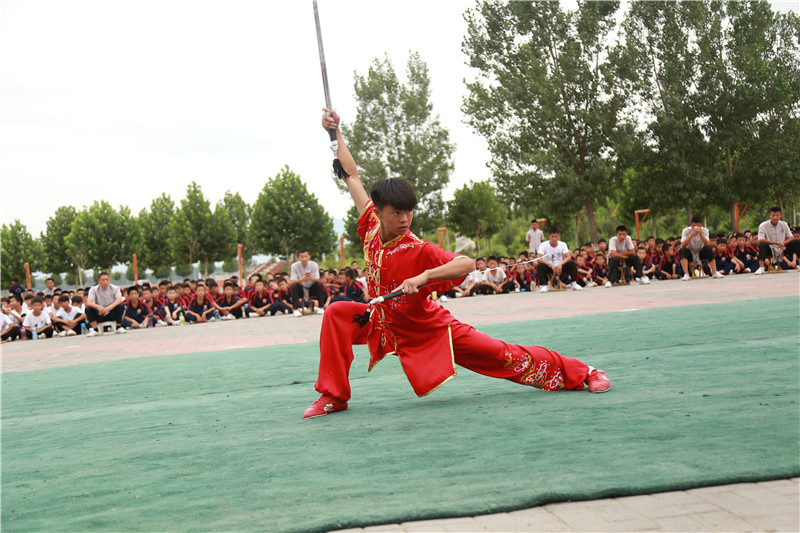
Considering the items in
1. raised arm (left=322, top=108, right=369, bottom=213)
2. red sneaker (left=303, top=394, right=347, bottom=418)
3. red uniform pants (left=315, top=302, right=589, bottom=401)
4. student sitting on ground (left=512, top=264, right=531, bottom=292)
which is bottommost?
student sitting on ground (left=512, top=264, right=531, bottom=292)

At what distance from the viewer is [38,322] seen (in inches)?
605

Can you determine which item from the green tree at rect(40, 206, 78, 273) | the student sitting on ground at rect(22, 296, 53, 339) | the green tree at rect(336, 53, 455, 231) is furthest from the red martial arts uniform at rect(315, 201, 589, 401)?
the green tree at rect(40, 206, 78, 273)

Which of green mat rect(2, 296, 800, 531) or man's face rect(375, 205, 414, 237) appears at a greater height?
man's face rect(375, 205, 414, 237)

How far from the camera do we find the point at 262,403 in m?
4.70

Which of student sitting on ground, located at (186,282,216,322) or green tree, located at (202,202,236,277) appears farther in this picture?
green tree, located at (202,202,236,277)

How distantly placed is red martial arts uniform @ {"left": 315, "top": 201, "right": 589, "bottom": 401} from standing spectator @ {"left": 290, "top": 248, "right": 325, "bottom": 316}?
11253 mm

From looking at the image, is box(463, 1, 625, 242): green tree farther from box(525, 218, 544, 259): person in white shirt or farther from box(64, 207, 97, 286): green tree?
box(64, 207, 97, 286): green tree

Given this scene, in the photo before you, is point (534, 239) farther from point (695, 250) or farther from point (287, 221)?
point (287, 221)

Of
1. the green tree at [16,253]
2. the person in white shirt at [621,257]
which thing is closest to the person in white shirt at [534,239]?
the person in white shirt at [621,257]

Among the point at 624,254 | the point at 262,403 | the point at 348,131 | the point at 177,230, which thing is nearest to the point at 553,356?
the point at 262,403

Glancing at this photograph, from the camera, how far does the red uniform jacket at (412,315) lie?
3.89 meters

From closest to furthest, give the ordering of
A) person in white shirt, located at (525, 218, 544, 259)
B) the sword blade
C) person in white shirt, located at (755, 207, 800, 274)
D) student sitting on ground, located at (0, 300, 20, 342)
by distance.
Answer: the sword blade
student sitting on ground, located at (0, 300, 20, 342)
person in white shirt, located at (755, 207, 800, 274)
person in white shirt, located at (525, 218, 544, 259)

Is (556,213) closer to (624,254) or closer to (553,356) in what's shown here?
(624,254)

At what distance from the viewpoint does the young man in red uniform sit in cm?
387
